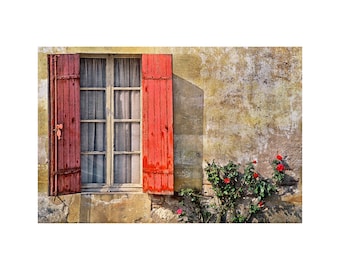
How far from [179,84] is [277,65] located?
1132mm

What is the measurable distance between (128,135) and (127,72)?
71cm

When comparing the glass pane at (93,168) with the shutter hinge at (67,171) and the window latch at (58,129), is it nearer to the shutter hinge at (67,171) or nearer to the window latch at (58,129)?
the shutter hinge at (67,171)

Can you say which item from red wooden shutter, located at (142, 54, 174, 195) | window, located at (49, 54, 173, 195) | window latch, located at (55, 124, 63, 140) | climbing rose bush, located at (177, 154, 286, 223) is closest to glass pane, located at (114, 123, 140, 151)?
window, located at (49, 54, 173, 195)

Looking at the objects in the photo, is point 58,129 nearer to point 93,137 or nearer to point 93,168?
point 93,137

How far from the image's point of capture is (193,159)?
6359 mm

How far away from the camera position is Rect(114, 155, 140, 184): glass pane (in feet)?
21.0

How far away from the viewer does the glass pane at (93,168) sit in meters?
6.39

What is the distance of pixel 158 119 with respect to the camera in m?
6.17

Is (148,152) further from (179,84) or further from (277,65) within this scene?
(277,65)

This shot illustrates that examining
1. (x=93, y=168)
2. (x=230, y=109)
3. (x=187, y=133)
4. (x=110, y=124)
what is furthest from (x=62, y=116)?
(x=230, y=109)

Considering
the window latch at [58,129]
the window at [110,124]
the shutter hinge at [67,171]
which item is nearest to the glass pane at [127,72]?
the window at [110,124]
